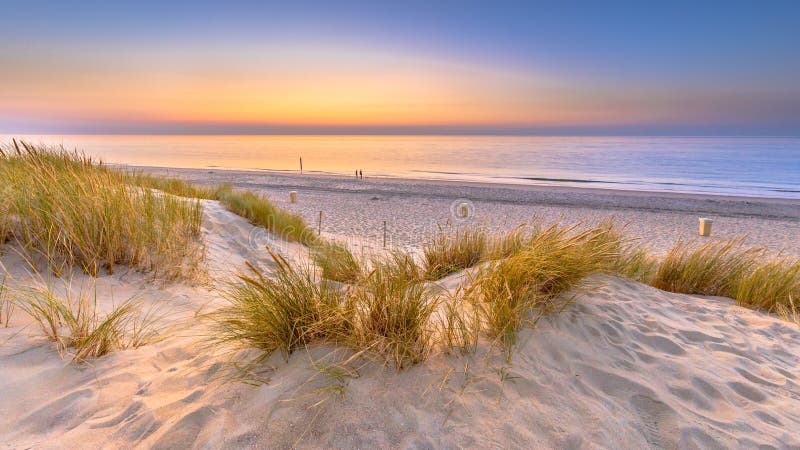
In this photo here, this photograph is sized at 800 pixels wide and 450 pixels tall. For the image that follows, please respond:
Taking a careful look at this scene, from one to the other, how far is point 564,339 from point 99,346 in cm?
292

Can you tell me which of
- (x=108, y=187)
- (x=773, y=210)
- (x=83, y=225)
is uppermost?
(x=108, y=187)

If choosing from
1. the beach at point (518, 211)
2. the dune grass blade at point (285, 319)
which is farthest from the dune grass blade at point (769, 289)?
the dune grass blade at point (285, 319)

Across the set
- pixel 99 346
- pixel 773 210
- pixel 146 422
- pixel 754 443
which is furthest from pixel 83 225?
pixel 773 210

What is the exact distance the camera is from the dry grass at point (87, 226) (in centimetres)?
338

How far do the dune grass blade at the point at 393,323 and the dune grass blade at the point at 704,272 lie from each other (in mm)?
3837

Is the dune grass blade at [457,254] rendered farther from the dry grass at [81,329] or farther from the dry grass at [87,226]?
the dry grass at [81,329]

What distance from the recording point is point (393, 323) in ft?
7.43

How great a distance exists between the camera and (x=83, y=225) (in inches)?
137

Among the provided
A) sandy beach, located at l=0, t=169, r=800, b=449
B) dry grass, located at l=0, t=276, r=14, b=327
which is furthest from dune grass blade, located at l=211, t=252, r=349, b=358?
dry grass, located at l=0, t=276, r=14, b=327

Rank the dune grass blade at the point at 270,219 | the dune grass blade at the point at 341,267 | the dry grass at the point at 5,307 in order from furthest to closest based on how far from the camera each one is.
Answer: the dune grass blade at the point at 270,219, the dune grass blade at the point at 341,267, the dry grass at the point at 5,307

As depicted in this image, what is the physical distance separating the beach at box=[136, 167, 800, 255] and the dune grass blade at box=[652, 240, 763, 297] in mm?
3037

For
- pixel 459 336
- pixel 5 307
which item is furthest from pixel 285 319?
pixel 5 307

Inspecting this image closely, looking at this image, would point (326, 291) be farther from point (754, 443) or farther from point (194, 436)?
point (754, 443)

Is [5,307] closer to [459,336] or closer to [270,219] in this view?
[459,336]
